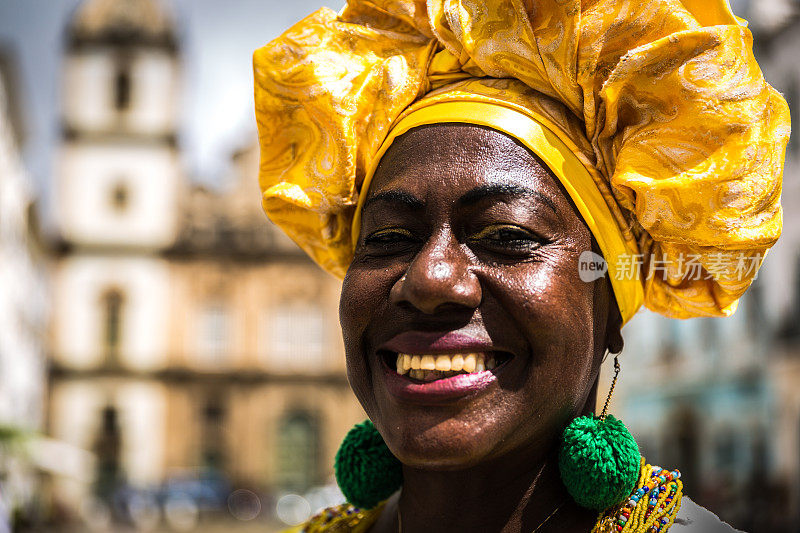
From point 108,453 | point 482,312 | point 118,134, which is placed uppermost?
point 482,312

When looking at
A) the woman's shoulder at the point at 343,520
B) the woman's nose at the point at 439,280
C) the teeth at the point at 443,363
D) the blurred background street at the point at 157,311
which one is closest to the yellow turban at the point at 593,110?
the woman's nose at the point at 439,280

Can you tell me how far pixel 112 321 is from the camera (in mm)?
29703

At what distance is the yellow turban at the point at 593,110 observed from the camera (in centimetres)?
150

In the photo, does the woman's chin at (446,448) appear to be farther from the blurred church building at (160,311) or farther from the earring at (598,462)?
the blurred church building at (160,311)

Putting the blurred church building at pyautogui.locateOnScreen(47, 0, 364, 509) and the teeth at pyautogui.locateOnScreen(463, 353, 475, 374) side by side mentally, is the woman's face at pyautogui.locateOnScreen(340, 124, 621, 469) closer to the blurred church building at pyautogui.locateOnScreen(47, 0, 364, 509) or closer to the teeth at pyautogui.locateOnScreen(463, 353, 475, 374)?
the teeth at pyautogui.locateOnScreen(463, 353, 475, 374)

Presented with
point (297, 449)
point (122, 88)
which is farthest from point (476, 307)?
point (122, 88)

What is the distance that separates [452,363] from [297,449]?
30.0m

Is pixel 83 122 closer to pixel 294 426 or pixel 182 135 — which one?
pixel 182 135

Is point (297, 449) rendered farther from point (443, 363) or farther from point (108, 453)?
point (443, 363)

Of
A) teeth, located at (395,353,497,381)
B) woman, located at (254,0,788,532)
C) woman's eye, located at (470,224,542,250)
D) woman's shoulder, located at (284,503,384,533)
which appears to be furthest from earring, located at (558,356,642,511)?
woman's shoulder, located at (284,503,384,533)

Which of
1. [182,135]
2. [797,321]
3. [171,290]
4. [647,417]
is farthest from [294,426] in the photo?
[797,321]

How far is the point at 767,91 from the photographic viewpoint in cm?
153

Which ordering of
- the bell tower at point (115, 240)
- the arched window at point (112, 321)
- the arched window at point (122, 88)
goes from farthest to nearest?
the arched window at point (122, 88) < the arched window at point (112, 321) < the bell tower at point (115, 240)

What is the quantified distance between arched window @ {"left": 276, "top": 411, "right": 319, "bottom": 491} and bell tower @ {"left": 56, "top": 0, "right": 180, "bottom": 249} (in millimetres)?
7359
